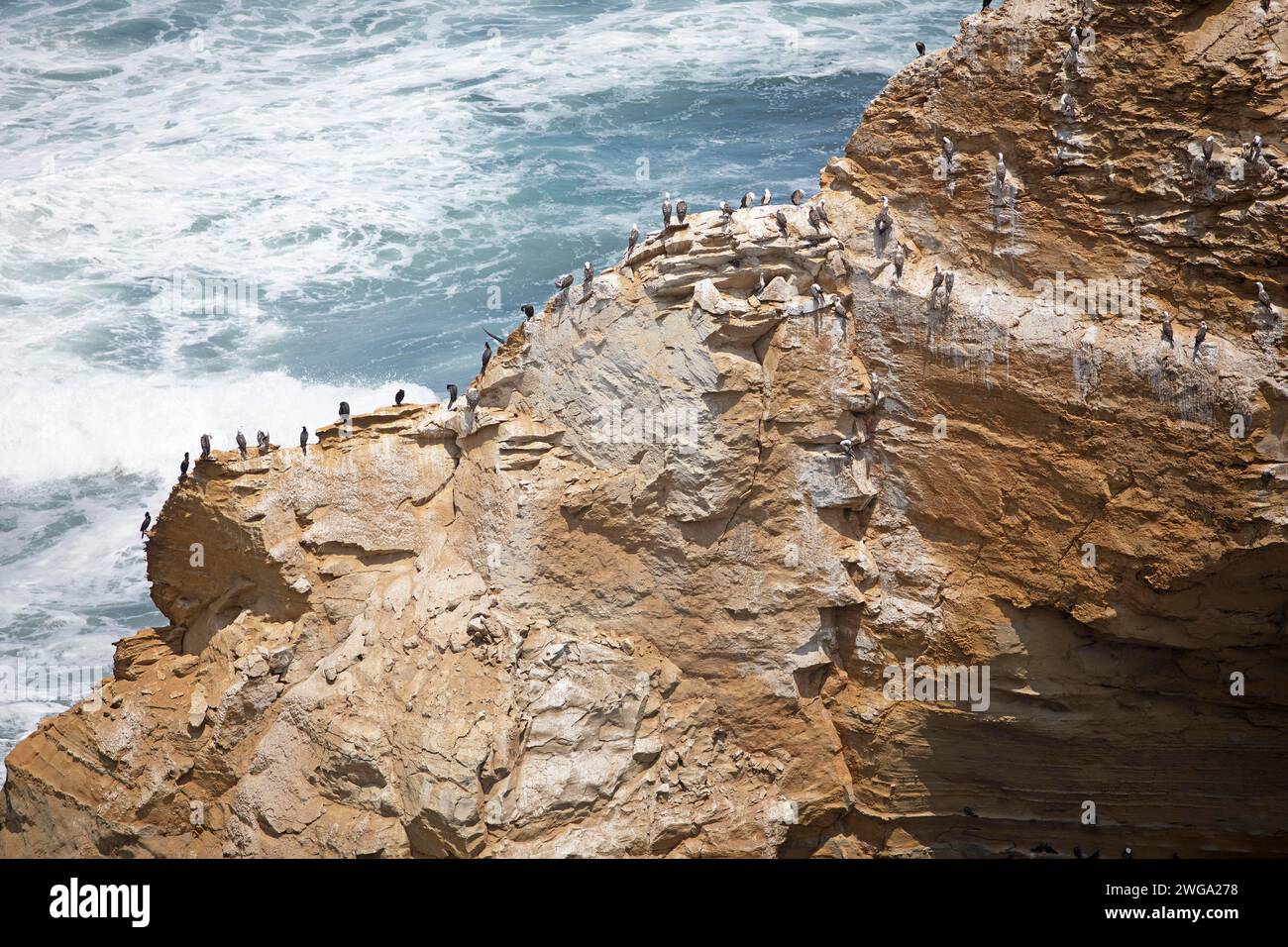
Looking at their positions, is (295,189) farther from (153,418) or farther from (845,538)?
(845,538)

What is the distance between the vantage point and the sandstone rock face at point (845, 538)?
1670 centimetres

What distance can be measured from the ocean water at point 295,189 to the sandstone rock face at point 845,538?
37.3 feet

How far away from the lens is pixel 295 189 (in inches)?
1737

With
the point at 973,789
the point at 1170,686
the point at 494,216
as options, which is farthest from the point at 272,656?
the point at 494,216

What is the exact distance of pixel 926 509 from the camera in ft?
60.4

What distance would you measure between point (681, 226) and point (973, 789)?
8929 mm

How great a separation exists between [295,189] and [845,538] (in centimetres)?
3093

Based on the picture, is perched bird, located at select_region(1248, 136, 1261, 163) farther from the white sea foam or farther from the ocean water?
the ocean water

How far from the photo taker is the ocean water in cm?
3481

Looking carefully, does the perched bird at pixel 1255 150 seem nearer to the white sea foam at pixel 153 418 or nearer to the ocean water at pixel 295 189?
the white sea foam at pixel 153 418

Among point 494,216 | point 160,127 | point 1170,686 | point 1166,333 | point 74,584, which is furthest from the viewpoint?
point 160,127

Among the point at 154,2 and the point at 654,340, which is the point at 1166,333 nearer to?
the point at 654,340

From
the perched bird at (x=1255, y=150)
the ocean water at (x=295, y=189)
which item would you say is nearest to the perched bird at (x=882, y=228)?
the perched bird at (x=1255, y=150)

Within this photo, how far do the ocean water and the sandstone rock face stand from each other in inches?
447
